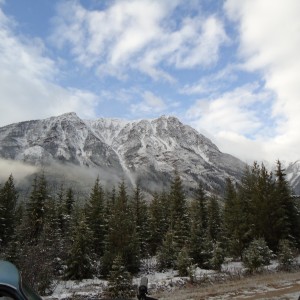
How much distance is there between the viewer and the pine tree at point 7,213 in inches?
1667

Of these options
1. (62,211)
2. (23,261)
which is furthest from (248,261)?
(62,211)

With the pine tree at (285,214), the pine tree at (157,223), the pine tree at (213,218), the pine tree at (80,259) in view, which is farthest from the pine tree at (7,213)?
the pine tree at (285,214)

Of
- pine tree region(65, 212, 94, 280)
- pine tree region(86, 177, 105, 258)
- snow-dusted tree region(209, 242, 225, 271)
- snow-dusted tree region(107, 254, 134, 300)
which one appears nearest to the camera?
snow-dusted tree region(107, 254, 134, 300)

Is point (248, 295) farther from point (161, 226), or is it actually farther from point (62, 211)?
point (62, 211)

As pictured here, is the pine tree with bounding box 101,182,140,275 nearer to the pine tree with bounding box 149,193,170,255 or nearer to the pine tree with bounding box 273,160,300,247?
the pine tree with bounding box 149,193,170,255

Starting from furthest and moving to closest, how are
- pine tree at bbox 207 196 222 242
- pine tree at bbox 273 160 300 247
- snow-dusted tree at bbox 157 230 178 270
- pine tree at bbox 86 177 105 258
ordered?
pine tree at bbox 207 196 222 242 < pine tree at bbox 86 177 105 258 < pine tree at bbox 273 160 300 247 < snow-dusted tree at bbox 157 230 178 270

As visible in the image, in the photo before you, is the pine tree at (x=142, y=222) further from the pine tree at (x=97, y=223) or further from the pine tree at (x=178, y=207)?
the pine tree at (x=97, y=223)

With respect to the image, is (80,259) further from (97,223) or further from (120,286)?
(97,223)

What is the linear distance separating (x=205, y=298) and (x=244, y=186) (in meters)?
29.3

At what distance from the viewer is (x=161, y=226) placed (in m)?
47.4

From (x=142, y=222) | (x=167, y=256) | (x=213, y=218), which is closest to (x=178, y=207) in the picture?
(x=142, y=222)

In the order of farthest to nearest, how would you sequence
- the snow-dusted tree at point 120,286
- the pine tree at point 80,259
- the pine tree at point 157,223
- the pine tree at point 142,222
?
the pine tree at point 157,223 → the pine tree at point 142,222 → the pine tree at point 80,259 → the snow-dusted tree at point 120,286

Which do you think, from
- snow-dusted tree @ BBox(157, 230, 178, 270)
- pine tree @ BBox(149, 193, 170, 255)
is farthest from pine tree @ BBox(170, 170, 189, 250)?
snow-dusted tree @ BBox(157, 230, 178, 270)

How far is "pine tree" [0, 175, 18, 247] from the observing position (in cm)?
4234
